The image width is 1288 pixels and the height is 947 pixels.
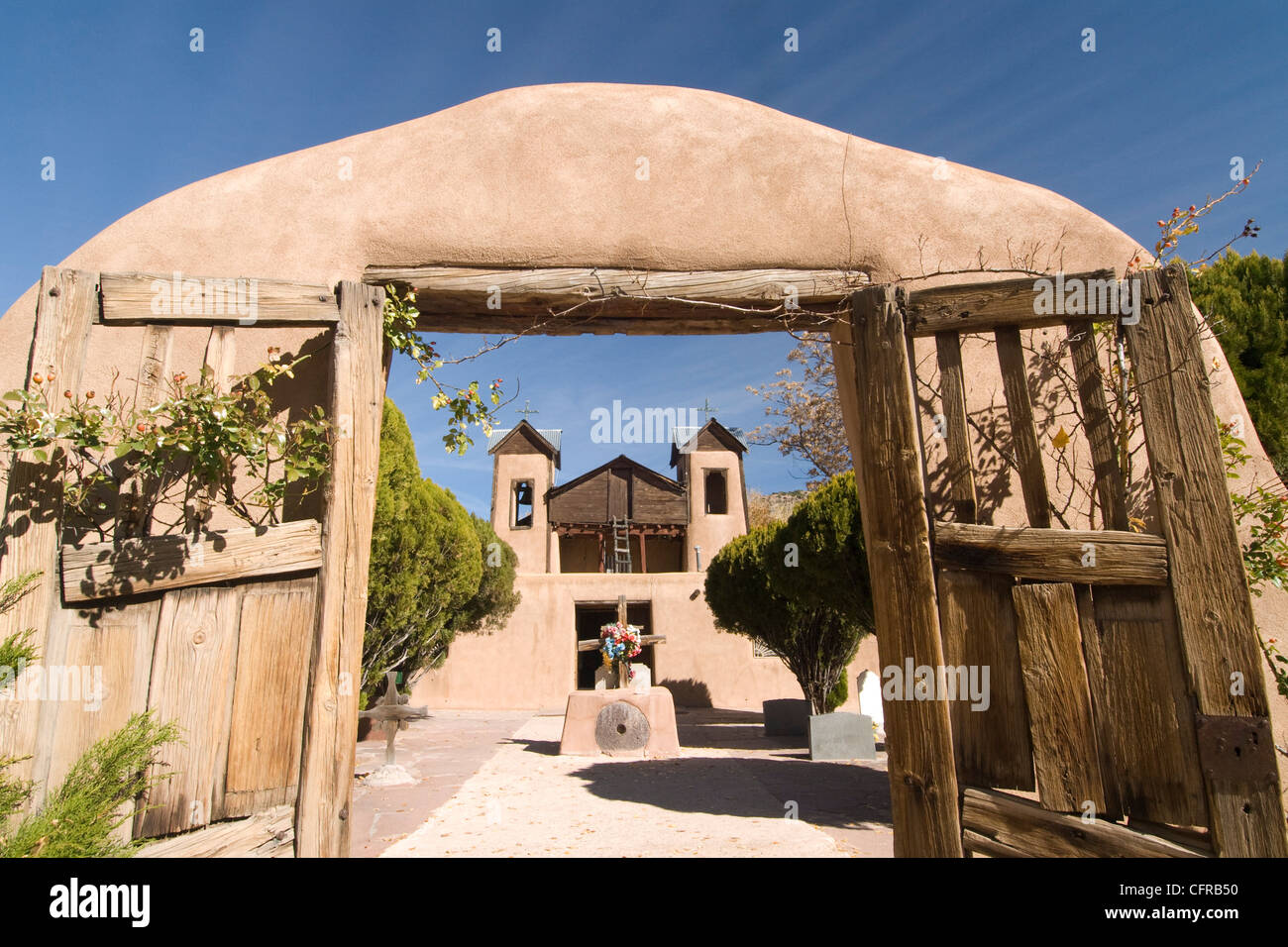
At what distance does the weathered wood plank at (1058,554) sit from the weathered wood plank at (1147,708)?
0.09 meters

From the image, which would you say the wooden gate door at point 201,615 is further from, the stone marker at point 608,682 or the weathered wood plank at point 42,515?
the stone marker at point 608,682

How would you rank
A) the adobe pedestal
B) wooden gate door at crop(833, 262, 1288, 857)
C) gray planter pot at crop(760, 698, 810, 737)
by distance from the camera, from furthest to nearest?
gray planter pot at crop(760, 698, 810, 737), the adobe pedestal, wooden gate door at crop(833, 262, 1288, 857)

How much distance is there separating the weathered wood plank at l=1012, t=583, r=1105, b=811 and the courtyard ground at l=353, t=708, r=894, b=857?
11.1 feet

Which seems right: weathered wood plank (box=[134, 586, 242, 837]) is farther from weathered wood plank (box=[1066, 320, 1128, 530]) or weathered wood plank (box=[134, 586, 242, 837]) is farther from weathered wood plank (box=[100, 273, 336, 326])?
weathered wood plank (box=[1066, 320, 1128, 530])

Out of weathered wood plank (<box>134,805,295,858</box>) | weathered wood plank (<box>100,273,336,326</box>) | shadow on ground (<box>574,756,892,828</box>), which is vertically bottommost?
shadow on ground (<box>574,756,892,828</box>)

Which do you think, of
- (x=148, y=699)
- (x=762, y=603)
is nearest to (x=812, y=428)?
(x=762, y=603)

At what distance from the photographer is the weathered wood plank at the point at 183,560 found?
114 inches

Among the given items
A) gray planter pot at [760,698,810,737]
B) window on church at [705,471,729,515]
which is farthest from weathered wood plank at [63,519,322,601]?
window on church at [705,471,729,515]

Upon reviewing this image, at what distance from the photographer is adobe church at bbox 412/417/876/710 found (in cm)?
2002

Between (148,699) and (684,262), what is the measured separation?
3.00 m

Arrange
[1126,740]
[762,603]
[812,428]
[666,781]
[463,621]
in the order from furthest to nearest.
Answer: [812,428]
[463,621]
[762,603]
[666,781]
[1126,740]

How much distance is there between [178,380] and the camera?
3.04 meters

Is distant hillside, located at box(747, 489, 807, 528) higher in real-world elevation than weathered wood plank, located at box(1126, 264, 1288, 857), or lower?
higher
